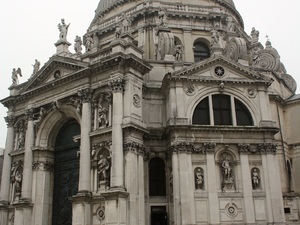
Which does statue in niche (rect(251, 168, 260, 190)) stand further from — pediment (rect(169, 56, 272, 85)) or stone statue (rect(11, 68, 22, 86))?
stone statue (rect(11, 68, 22, 86))

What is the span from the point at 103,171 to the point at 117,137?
2.17 meters

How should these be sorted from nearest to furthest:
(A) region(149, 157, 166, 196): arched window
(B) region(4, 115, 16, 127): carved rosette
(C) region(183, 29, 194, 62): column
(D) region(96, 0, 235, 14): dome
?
(A) region(149, 157, 166, 196): arched window < (B) region(4, 115, 16, 127): carved rosette < (C) region(183, 29, 194, 62): column < (D) region(96, 0, 235, 14): dome

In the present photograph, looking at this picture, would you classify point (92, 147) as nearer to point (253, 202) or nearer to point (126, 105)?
point (126, 105)

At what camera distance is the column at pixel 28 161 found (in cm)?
2650

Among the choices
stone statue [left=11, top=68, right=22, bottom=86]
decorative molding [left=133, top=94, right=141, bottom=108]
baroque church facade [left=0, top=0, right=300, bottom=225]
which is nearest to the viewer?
baroque church facade [left=0, top=0, right=300, bottom=225]

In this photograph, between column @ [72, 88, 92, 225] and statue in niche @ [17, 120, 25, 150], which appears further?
statue in niche @ [17, 120, 25, 150]

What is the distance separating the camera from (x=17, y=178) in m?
28.0

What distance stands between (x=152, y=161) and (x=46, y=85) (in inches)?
350

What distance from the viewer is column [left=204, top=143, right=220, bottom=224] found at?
76.2 feet

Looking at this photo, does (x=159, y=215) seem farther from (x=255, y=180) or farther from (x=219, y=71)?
(x=219, y=71)

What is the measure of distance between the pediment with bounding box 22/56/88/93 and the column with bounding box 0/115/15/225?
112 inches

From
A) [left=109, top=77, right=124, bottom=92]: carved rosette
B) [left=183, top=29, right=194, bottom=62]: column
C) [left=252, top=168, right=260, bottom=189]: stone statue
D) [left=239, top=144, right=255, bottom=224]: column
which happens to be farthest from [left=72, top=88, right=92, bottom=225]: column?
[left=183, top=29, right=194, bottom=62]: column

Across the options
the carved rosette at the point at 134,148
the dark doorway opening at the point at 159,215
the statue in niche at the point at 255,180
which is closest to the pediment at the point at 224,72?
the carved rosette at the point at 134,148

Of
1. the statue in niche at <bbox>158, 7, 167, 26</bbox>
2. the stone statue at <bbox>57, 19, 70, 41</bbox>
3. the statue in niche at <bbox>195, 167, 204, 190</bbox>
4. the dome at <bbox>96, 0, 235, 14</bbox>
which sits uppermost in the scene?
the dome at <bbox>96, 0, 235, 14</bbox>
